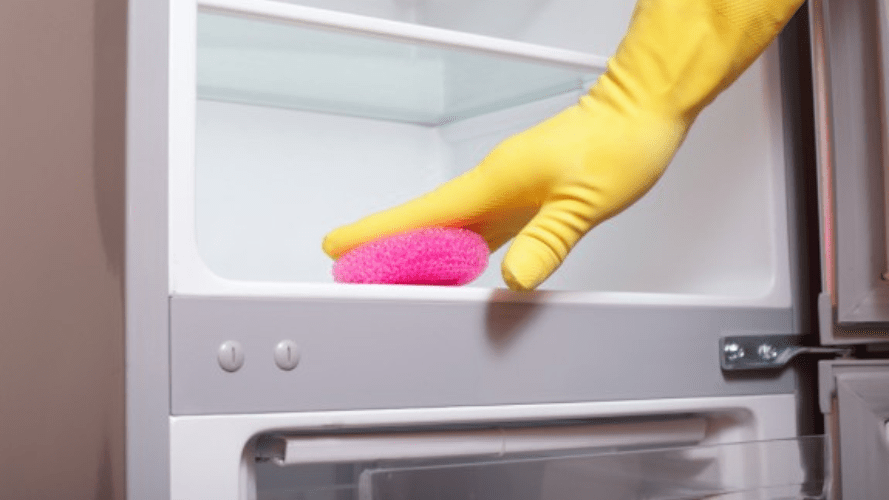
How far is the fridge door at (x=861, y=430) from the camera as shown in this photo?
1.15 meters

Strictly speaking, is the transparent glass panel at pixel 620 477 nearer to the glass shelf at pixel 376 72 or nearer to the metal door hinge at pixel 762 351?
the metal door hinge at pixel 762 351

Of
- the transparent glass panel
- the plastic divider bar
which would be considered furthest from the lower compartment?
the plastic divider bar

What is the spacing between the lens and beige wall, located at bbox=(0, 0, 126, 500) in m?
0.89

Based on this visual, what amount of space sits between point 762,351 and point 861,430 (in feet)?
0.41

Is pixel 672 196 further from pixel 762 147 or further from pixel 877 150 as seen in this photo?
pixel 877 150

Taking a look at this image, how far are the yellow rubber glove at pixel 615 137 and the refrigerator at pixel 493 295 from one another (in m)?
0.09

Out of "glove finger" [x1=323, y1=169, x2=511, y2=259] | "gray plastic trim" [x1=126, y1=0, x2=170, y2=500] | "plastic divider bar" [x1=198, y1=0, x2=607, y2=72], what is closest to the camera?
"gray plastic trim" [x1=126, y1=0, x2=170, y2=500]

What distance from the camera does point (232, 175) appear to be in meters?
1.64

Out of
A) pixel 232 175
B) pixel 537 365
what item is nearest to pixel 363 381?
pixel 537 365

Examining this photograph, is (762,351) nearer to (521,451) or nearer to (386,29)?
(521,451)

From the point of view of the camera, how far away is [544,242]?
40.0 inches

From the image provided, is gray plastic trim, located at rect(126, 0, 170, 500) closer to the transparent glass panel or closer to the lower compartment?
the lower compartment

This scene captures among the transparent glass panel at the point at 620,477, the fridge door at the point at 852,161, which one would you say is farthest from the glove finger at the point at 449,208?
the fridge door at the point at 852,161

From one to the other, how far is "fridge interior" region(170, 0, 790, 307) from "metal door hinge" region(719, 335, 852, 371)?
0.04m
